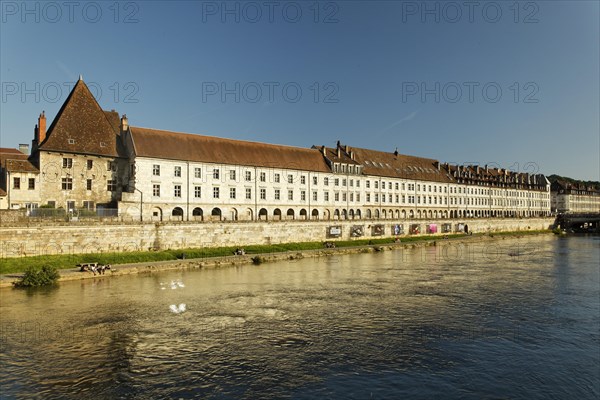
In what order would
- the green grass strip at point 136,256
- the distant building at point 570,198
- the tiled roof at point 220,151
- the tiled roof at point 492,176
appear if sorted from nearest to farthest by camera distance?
1. the green grass strip at point 136,256
2. the tiled roof at point 220,151
3. the tiled roof at point 492,176
4. the distant building at point 570,198

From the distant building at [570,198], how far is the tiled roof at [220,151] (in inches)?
4320

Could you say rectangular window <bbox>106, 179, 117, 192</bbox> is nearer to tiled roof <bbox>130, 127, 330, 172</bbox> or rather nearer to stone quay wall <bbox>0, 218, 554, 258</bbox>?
tiled roof <bbox>130, 127, 330, 172</bbox>

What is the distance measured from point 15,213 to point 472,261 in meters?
44.9

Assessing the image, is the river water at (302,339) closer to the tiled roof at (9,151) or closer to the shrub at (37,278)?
the shrub at (37,278)

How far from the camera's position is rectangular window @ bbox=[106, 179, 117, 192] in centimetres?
4816

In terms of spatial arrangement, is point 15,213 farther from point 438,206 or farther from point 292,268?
point 438,206

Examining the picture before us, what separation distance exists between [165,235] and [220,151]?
16.1 m

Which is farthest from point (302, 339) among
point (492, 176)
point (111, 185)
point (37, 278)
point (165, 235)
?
point (492, 176)

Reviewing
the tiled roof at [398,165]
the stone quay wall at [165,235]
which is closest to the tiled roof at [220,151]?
the stone quay wall at [165,235]

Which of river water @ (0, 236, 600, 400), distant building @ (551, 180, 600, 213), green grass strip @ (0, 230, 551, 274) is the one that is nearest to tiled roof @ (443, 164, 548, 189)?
distant building @ (551, 180, 600, 213)

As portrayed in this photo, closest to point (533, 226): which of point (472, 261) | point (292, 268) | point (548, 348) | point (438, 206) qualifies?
point (438, 206)

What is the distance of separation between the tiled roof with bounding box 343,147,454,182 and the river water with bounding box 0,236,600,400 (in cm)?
4417

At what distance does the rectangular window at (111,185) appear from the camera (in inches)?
1896

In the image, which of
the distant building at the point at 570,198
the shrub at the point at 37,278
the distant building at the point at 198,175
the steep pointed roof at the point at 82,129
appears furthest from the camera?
the distant building at the point at 570,198
